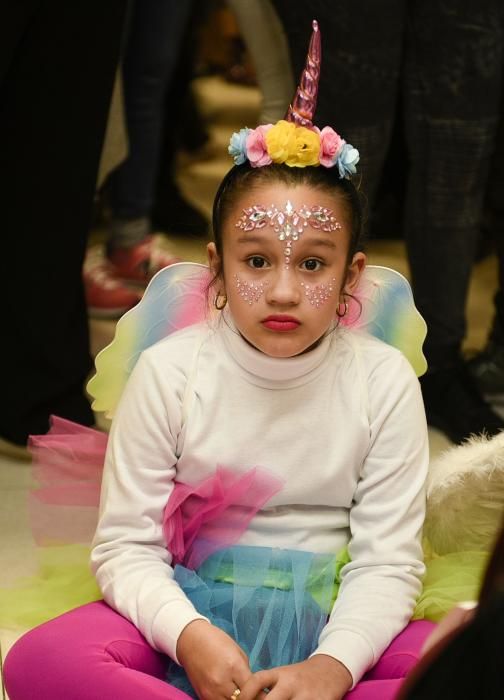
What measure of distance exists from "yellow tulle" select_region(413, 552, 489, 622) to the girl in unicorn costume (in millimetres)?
18

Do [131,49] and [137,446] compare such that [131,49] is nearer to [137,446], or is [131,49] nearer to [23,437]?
[23,437]

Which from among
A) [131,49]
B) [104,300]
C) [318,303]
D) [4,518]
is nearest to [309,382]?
[318,303]

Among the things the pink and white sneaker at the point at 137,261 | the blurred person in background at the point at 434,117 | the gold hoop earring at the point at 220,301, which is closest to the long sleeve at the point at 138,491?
the gold hoop earring at the point at 220,301

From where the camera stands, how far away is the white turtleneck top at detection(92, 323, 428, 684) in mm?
1368

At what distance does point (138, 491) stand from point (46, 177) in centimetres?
67

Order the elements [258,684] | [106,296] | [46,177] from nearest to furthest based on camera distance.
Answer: [258,684]
[46,177]
[106,296]

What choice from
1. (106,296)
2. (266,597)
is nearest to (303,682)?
(266,597)

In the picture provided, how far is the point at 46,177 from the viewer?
1878 millimetres

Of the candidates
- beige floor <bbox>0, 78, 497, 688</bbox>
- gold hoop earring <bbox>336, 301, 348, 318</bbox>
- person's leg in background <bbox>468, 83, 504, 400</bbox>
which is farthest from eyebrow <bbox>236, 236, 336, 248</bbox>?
person's leg in background <bbox>468, 83, 504, 400</bbox>

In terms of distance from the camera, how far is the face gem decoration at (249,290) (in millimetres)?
1347

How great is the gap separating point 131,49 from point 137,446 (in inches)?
59.7

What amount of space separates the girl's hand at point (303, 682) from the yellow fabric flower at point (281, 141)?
0.51 m

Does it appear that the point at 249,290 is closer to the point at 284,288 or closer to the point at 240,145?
the point at 284,288

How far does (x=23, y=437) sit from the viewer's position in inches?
79.0
